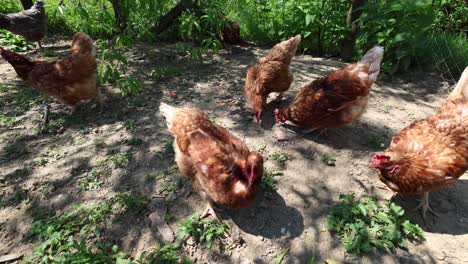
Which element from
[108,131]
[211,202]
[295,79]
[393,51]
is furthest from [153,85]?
[393,51]

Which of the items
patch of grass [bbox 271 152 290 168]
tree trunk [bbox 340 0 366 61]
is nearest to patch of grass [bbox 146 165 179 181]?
patch of grass [bbox 271 152 290 168]

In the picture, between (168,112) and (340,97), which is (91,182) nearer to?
(168,112)

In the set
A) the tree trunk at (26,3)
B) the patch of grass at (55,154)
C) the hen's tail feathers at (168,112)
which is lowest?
the patch of grass at (55,154)

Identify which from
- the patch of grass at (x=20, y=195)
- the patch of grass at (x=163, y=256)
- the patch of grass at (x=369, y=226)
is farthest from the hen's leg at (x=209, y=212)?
the patch of grass at (x=20, y=195)

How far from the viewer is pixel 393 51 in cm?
548

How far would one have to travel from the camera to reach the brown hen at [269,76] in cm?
452

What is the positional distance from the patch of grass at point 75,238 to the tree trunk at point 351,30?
5.33m

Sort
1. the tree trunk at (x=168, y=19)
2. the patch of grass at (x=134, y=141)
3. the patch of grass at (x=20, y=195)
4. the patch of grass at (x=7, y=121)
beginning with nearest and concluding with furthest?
1. the patch of grass at (x=20, y=195)
2. the patch of grass at (x=134, y=141)
3. the patch of grass at (x=7, y=121)
4. the tree trunk at (x=168, y=19)

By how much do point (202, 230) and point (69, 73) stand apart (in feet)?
10.4

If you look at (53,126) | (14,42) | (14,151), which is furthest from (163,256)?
(14,42)

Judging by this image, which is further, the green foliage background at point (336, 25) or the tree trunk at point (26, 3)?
the tree trunk at point (26, 3)

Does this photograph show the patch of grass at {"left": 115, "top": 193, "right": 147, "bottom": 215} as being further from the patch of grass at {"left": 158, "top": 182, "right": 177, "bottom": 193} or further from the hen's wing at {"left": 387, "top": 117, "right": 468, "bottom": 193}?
the hen's wing at {"left": 387, "top": 117, "right": 468, "bottom": 193}

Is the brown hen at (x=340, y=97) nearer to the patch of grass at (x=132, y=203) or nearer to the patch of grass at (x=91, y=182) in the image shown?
the patch of grass at (x=132, y=203)

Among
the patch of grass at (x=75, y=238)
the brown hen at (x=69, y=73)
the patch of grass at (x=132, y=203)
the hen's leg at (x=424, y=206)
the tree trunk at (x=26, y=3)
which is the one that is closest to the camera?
the patch of grass at (x=75, y=238)
